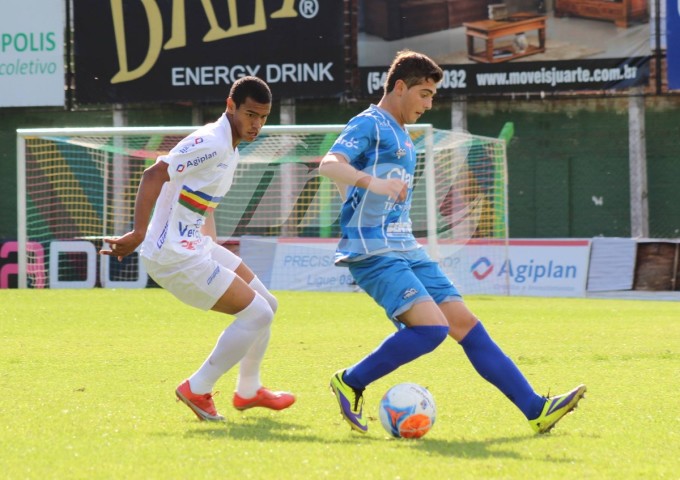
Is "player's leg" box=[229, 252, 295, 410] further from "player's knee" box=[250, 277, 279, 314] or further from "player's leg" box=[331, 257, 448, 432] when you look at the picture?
"player's leg" box=[331, 257, 448, 432]

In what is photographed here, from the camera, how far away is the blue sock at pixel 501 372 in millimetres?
6008

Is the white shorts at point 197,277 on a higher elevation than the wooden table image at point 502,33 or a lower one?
lower

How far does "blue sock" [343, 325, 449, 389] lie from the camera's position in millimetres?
5914

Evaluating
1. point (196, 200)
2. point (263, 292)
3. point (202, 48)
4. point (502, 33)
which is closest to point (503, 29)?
point (502, 33)

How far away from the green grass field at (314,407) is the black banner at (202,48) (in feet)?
33.3

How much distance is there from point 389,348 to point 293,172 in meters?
15.3

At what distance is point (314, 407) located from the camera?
7.08 metres

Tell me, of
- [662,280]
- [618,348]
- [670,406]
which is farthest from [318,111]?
[670,406]

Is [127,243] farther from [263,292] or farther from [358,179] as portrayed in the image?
[358,179]

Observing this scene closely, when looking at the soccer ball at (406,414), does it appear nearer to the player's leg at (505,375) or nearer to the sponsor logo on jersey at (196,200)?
the player's leg at (505,375)

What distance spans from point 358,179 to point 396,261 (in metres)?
0.58

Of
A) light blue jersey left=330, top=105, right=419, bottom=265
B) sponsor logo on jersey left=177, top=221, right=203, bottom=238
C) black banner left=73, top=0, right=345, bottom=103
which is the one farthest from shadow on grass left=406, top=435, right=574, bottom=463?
black banner left=73, top=0, right=345, bottom=103

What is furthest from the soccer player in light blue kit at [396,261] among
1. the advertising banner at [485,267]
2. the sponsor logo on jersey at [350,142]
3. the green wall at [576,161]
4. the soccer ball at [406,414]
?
the green wall at [576,161]

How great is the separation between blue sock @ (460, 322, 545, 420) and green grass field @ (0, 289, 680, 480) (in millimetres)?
151
